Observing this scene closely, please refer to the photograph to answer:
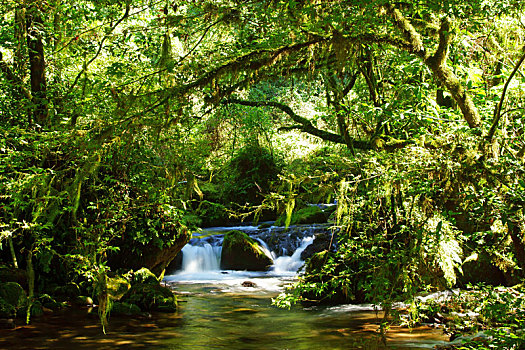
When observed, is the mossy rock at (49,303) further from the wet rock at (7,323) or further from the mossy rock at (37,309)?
the wet rock at (7,323)

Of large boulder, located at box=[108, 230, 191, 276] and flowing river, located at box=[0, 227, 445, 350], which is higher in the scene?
large boulder, located at box=[108, 230, 191, 276]

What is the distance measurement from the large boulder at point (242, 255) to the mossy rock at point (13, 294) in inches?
292

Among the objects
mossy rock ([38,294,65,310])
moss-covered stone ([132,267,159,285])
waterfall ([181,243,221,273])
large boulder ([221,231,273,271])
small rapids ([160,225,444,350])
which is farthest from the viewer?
waterfall ([181,243,221,273])

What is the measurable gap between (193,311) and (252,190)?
1077 cm

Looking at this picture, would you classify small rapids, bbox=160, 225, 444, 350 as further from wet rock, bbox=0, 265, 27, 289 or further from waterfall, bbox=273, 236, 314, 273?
wet rock, bbox=0, 265, 27, 289

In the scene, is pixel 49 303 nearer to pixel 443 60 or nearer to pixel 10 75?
pixel 10 75

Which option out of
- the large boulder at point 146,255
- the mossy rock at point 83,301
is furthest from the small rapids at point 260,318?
the mossy rock at point 83,301

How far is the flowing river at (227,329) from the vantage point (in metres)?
6.18

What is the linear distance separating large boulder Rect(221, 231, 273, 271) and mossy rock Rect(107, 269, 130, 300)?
5594mm

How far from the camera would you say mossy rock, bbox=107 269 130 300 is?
26.2ft

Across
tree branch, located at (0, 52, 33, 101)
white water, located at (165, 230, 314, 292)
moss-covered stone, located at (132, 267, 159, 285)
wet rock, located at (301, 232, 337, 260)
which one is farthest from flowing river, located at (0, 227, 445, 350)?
tree branch, located at (0, 52, 33, 101)

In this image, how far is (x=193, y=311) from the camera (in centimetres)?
859

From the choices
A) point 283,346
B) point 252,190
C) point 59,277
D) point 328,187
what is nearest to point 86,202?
point 59,277

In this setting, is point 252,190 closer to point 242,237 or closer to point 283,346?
point 242,237
